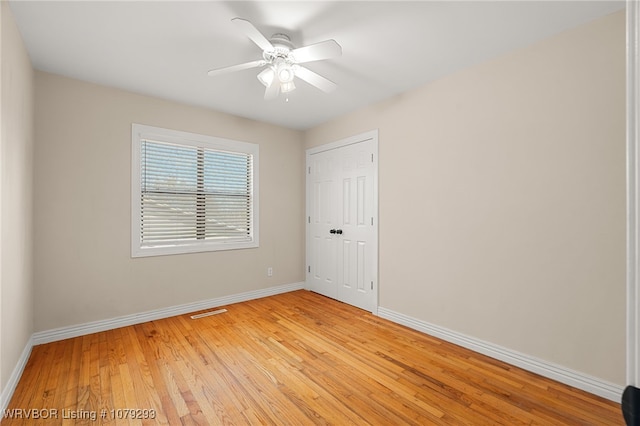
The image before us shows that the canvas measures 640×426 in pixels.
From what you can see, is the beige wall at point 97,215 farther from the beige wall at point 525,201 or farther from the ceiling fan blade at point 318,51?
the beige wall at point 525,201

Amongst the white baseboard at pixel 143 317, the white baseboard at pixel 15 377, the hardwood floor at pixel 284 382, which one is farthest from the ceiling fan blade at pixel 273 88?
the white baseboard at pixel 15 377

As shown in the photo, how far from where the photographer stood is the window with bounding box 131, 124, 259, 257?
3.34 metres

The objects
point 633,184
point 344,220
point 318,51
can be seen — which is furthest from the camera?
point 344,220

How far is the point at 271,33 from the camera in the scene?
2217 millimetres

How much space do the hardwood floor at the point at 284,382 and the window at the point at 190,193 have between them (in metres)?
1.08

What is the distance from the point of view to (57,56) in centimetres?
253

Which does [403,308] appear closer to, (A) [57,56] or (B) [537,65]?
(B) [537,65]

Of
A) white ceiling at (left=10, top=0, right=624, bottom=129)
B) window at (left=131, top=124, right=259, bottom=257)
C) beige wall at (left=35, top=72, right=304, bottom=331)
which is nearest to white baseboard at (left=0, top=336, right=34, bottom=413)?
beige wall at (left=35, top=72, right=304, bottom=331)

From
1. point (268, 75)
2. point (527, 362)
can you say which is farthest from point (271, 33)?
point (527, 362)

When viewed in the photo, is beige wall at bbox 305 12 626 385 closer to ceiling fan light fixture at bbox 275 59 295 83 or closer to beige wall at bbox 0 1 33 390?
ceiling fan light fixture at bbox 275 59 295 83

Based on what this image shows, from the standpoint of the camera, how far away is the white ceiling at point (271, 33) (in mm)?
1953

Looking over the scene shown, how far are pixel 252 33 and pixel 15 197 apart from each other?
209cm

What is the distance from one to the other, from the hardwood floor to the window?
108cm

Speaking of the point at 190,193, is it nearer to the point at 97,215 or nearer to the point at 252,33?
the point at 97,215
